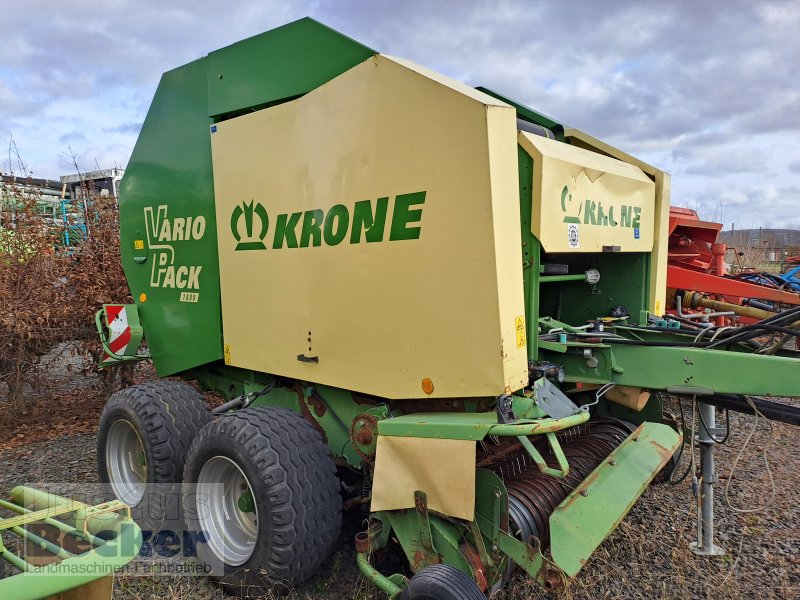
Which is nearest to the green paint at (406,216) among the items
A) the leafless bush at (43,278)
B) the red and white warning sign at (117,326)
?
the red and white warning sign at (117,326)

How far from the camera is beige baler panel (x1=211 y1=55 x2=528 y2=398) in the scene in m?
2.28

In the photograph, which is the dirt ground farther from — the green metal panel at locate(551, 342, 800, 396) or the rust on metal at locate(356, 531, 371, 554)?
the rust on metal at locate(356, 531, 371, 554)

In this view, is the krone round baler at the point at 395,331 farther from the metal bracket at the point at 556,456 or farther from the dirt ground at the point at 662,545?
the dirt ground at the point at 662,545

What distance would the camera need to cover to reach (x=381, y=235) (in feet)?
8.50

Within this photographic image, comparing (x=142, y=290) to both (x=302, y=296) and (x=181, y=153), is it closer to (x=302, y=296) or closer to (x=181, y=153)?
(x=181, y=153)

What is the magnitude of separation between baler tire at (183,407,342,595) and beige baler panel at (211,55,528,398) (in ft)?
1.18

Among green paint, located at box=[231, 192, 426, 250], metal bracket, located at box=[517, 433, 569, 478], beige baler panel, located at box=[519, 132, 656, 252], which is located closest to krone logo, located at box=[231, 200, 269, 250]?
green paint, located at box=[231, 192, 426, 250]

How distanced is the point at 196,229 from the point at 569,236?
229cm

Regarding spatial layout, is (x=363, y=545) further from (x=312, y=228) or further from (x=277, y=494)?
(x=312, y=228)

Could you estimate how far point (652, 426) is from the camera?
347 cm

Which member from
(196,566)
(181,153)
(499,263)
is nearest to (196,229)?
(181,153)

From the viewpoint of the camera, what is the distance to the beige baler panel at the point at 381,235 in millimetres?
2275

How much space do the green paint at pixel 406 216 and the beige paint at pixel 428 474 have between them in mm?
862

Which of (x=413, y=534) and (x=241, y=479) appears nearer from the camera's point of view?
Result: (x=413, y=534)
